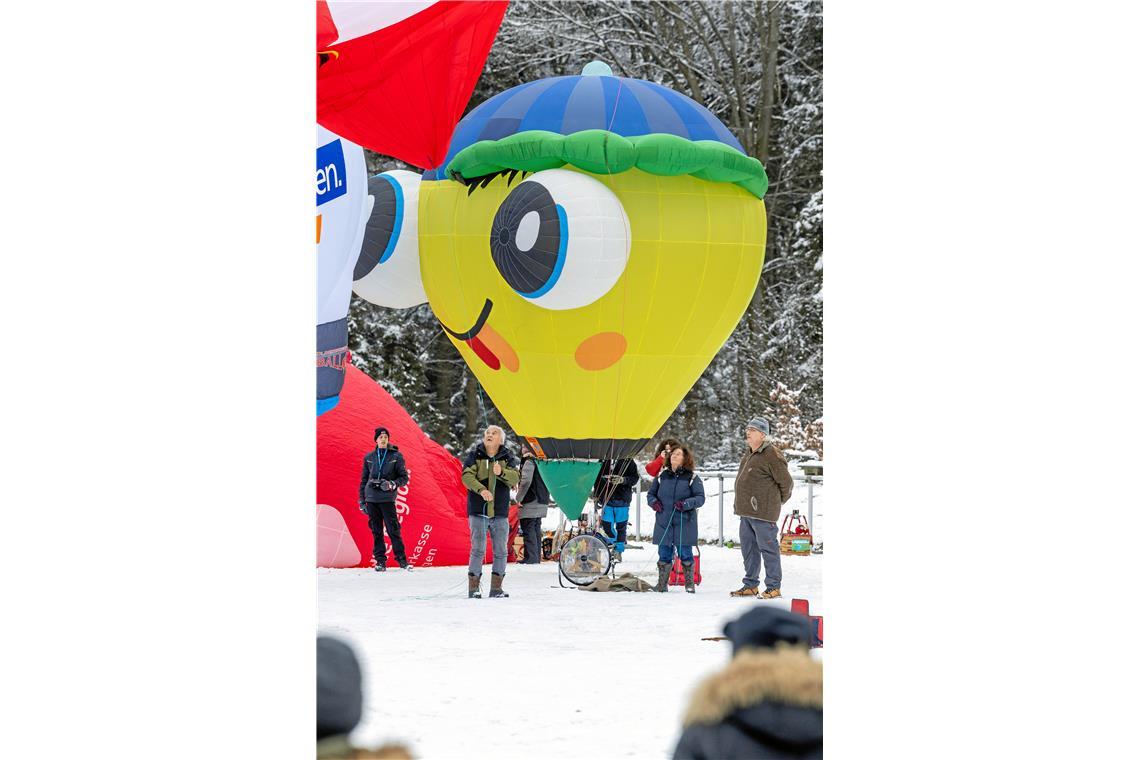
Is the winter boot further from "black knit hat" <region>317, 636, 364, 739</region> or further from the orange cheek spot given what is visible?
"black knit hat" <region>317, 636, 364, 739</region>

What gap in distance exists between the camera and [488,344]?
8.11 m

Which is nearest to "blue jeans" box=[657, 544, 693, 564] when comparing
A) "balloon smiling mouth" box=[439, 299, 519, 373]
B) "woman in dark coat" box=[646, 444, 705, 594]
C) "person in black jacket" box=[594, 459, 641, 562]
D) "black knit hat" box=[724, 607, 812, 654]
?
"woman in dark coat" box=[646, 444, 705, 594]

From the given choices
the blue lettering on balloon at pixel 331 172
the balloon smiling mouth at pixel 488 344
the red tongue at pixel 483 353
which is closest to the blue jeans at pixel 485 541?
the balloon smiling mouth at pixel 488 344

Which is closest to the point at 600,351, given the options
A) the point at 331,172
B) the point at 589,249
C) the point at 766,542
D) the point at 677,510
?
the point at 589,249

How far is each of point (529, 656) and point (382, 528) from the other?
331cm

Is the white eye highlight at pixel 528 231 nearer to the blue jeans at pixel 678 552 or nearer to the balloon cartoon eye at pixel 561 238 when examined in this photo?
the balloon cartoon eye at pixel 561 238

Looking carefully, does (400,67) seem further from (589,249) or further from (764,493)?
(589,249)

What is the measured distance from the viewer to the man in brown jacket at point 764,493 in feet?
22.0

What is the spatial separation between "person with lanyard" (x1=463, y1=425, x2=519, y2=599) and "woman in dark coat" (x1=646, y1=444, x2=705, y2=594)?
896mm
